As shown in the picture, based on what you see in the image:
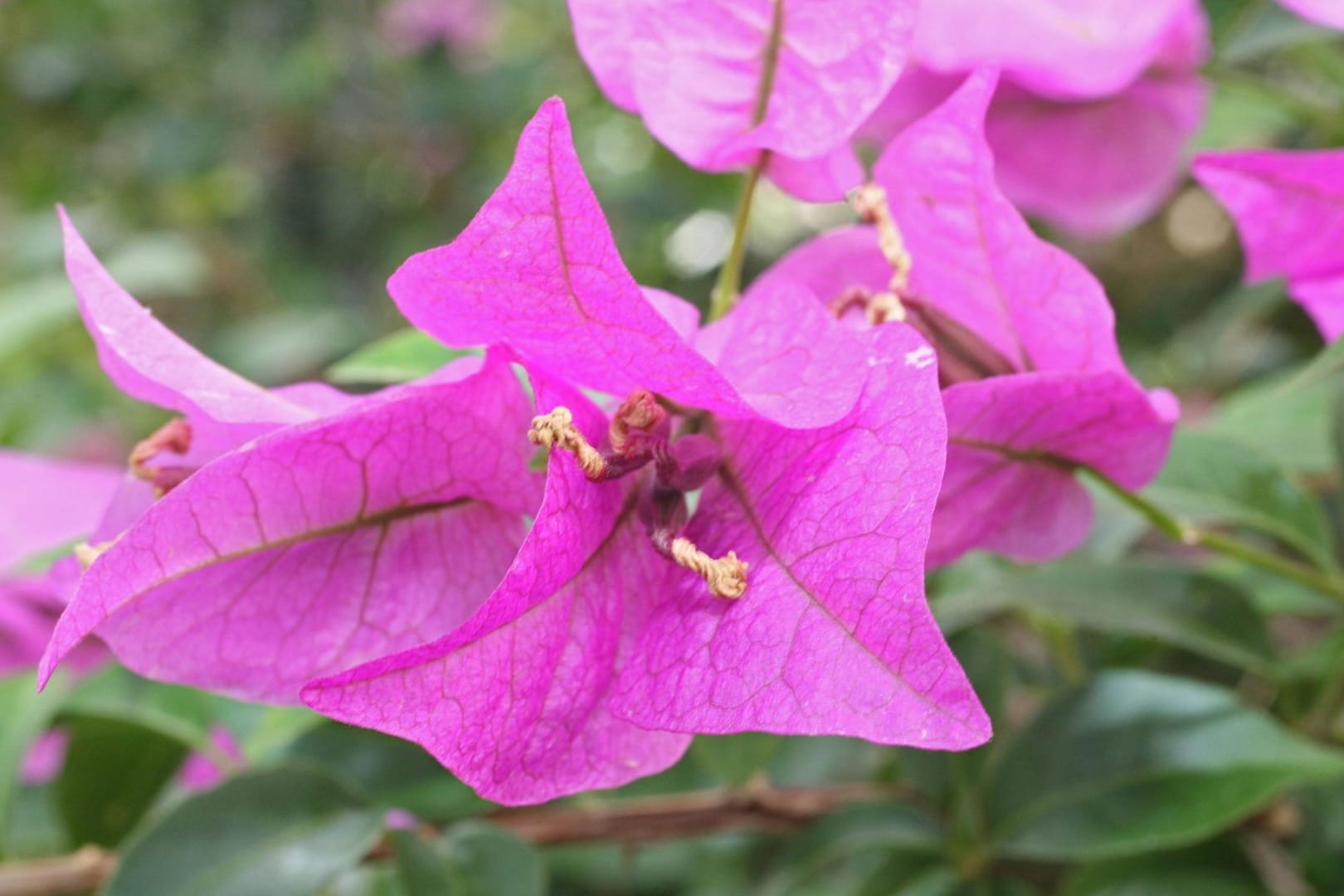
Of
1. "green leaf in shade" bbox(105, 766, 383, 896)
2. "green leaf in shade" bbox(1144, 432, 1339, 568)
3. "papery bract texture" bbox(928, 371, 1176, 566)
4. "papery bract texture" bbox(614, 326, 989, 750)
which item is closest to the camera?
"papery bract texture" bbox(614, 326, 989, 750)

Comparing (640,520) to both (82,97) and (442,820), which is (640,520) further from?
(82,97)

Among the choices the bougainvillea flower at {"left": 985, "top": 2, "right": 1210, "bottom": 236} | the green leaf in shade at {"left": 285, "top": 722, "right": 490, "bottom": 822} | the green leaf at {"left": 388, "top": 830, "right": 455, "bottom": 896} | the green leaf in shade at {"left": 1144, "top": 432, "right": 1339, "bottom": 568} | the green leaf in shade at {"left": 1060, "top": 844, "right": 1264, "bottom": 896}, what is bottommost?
the green leaf in shade at {"left": 1060, "top": 844, "right": 1264, "bottom": 896}

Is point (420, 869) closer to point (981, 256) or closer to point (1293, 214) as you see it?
point (981, 256)

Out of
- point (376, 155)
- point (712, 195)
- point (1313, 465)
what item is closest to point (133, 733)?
point (1313, 465)

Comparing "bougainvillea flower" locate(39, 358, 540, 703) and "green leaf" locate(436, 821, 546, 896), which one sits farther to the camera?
"green leaf" locate(436, 821, 546, 896)

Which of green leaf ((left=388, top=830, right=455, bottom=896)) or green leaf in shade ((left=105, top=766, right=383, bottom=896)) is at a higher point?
green leaf in shade ((left=105, top=766, right=383, bottom=896))

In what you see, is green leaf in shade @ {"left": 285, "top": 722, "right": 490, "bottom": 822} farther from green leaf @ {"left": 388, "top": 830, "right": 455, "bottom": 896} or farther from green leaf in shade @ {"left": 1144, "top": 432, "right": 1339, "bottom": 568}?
green leaf in shade @ {"left": 1144, "top": 432, "right": 1339, "bottom": 568}

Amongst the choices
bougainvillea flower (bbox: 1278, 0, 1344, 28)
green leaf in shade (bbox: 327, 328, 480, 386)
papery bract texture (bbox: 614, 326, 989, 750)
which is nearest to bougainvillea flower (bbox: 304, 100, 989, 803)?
papery bract texture (bbox: 614, 326, 989, 750)

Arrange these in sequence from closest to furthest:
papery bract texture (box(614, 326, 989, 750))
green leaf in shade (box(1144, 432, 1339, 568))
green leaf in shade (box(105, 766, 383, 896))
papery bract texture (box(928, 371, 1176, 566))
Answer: papery bract texture (box(614, 326, 989, 750))
papery bract texture (box(928, 371, 1176, 566))
green leaf in shade (box(105, 766, 383, 896))
green leaf in shade (box(1144, 432, 1339, 568))

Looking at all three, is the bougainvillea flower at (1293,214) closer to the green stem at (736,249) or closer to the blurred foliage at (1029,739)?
the blurred foliage at (1029,739)
